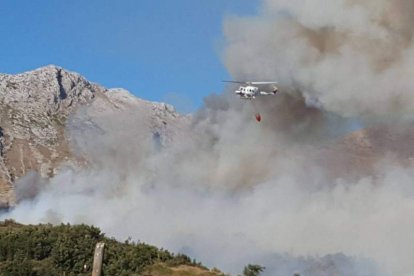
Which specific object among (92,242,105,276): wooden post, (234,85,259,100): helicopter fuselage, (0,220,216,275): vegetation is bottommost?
(92,242,105,276): wooden post

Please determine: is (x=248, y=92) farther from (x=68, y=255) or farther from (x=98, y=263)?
(x=98, y=263)

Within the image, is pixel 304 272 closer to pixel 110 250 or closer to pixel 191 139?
pixel 191 139

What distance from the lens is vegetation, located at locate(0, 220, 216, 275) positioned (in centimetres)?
5478

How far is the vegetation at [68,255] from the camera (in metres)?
54.8

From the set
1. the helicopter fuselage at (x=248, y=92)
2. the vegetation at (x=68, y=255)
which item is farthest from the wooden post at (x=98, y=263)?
the helicopter fuselage at (x=248, y=92)

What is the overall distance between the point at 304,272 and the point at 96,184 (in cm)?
5580

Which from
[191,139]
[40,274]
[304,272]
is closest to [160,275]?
[40,274]

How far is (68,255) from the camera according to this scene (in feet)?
188

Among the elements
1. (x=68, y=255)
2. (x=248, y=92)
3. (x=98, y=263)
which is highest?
(x=248, y=92)

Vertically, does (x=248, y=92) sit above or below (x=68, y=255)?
above

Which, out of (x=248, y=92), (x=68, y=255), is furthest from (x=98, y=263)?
(x=248, y=92)

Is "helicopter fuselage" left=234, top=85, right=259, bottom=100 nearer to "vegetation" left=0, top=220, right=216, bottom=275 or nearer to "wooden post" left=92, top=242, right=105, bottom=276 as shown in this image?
"vegetation" left=0, top=220, right=216, bottom=275

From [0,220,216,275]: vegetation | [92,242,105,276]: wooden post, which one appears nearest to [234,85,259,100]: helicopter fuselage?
[0,220,216,275]: vegetation

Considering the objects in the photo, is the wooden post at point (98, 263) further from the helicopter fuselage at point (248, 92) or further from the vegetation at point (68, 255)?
the helicopter fuselage at point (248, 92)
